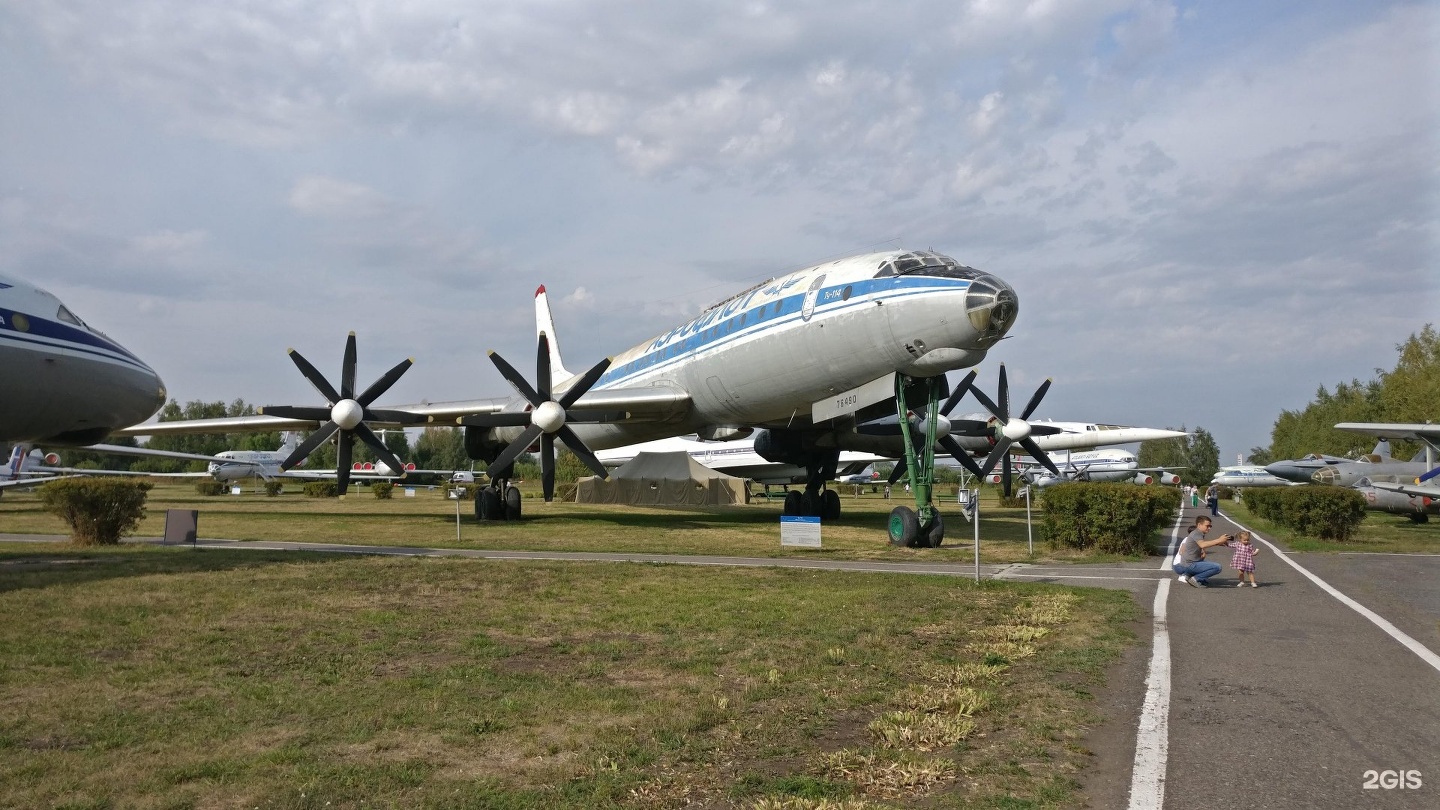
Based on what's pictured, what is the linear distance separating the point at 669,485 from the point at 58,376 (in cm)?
3043

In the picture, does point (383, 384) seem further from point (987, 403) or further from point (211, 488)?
point (211, 488)

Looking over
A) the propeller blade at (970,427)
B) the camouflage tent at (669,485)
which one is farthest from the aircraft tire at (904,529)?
the camouflage tent at (669,485)

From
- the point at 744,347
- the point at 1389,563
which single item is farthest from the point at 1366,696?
the point at 744,347

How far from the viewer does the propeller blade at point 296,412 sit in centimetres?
2350

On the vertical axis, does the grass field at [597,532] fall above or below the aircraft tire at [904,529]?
below

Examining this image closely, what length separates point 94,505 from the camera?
16391 mm

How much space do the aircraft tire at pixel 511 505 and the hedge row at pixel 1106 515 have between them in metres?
15.2

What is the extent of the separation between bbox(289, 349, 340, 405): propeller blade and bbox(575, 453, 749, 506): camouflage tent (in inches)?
696

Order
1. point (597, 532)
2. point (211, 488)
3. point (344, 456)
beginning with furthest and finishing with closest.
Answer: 1. point (211, 488)
2. point (344, 456)
3. point (597, 532)

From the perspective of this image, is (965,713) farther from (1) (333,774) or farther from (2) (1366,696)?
(1) (333,774)

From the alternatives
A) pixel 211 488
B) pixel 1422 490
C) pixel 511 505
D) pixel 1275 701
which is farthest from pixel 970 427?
pixel 211 488

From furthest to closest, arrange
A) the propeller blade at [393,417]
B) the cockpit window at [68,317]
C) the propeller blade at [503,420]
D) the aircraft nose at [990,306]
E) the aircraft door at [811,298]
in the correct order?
1. the propeller blade at [393,417]
2. the propeller blade at [503,420]
3. the aircraft door at [811,298]
4. the aircraft nose at [990,306]
5. the cockpit window at [68,317]

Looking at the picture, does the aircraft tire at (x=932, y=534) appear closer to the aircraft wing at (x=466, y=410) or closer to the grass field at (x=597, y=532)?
the grass field at (x=597, y=532)

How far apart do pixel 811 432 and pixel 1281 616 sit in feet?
51.9
